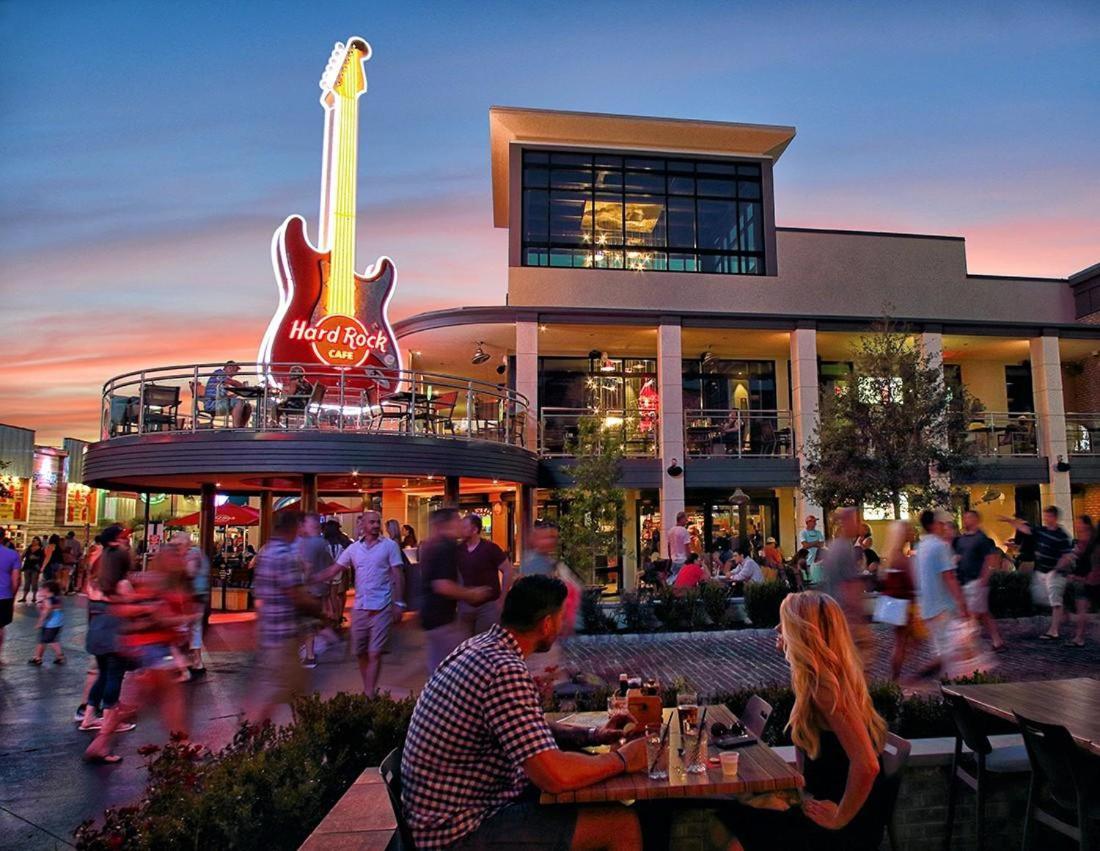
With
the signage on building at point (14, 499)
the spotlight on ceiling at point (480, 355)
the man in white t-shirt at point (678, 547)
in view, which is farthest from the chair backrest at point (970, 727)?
the signage on building at point (14, 499)

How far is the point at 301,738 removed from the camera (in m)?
4.75

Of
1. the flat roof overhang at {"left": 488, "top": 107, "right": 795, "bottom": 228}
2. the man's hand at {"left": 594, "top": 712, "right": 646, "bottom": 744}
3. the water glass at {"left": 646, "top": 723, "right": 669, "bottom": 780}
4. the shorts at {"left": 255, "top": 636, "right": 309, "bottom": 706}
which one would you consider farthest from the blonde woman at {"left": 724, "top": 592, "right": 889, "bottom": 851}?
the flat roof overhang at {"left": 488, "top": 107, "right": 795, "bottom": 228}

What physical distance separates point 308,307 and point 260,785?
1458 centimetres

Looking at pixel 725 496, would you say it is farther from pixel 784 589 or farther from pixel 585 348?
pixel 784 589

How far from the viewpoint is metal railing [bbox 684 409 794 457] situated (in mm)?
20625

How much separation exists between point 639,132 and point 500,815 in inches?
855

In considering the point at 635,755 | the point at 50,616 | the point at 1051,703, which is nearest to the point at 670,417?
the point at 50,616

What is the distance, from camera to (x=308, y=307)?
17.4 m

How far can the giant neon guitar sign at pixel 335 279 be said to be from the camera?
17.1 meters

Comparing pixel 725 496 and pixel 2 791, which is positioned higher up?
pixel 725 496

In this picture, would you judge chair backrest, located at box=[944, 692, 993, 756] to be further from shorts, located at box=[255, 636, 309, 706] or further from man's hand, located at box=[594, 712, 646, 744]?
shorts, located at box=[255, 636, 309, 706]

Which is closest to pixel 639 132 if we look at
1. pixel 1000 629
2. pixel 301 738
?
pixel 1000 629

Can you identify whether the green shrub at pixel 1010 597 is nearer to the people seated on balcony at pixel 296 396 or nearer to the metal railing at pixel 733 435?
the metal railing at pixel 733 435

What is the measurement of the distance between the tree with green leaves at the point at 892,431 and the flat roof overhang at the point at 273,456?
306 inches
